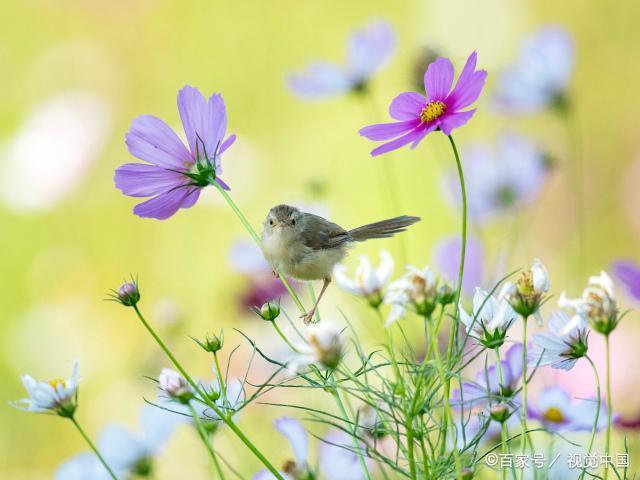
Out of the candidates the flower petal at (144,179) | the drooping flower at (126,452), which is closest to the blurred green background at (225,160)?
the drooping flower at (126,452)

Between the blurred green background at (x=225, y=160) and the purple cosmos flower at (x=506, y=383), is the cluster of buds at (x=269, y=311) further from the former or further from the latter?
the blurred green background at (x=225, y=160)

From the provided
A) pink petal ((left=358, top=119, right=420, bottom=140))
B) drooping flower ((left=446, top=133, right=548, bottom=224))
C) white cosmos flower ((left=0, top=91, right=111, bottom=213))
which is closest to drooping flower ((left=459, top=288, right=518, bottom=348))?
pink petal ((left=358, top=119, right=420, bottom=140))

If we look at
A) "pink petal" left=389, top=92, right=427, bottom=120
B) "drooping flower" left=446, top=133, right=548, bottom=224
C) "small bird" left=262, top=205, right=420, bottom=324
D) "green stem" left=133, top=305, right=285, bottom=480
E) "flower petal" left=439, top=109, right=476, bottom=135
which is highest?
"drooping flower" left=446, top=133, right=548, bottom=224

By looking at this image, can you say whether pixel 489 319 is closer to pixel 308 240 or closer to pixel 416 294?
pixel 416 294

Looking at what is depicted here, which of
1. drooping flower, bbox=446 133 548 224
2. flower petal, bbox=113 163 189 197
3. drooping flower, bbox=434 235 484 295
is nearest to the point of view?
flower petal, bbox=113 163 189 197

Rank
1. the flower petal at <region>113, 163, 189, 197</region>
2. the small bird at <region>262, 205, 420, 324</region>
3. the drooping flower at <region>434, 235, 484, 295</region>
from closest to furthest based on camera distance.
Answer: the flower petal at <region>113, 163, 189, 197</region> → the small bird at <region>262, 205, 420, 324</region> → the drooping flower at <region>434, 235, 484, 295</region>

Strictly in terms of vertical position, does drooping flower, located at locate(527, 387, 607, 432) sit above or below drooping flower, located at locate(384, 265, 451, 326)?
above

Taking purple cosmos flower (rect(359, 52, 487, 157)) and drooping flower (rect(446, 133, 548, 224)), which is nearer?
purple cosmos flower (rect(359, 52, 487, 157))

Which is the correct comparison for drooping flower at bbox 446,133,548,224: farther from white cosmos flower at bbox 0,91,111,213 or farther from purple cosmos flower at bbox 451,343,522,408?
white cosmos flower at bbox 0,91,111,213
